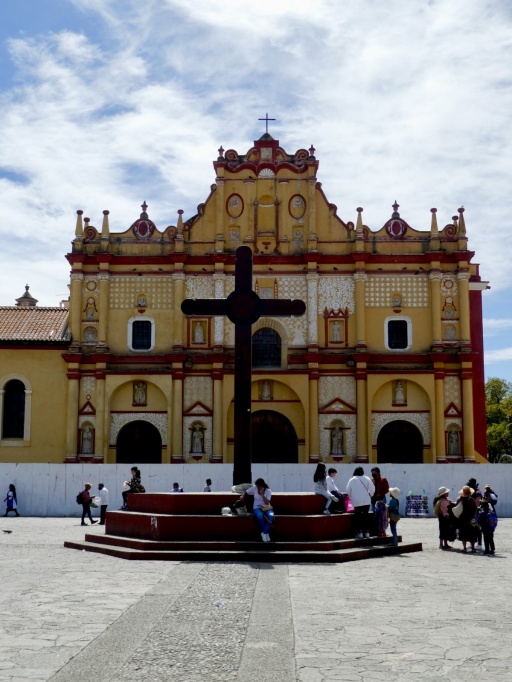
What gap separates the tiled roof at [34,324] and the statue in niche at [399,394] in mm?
13221

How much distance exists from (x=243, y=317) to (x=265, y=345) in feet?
61.9

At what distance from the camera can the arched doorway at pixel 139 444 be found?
34.4 m

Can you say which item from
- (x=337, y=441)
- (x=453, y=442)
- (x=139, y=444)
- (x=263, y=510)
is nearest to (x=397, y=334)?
(x=453, y=442)

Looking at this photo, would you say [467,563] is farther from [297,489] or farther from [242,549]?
[297,489]

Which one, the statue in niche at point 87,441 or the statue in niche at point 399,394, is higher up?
the statue in niche at point 399,394

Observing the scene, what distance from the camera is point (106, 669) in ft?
21.8

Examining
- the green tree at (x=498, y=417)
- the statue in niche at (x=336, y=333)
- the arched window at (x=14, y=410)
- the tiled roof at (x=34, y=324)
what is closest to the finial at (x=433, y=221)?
the statue in niche at (x=336, y=333)

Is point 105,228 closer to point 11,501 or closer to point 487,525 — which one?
point 11,501

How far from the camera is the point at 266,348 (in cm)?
3488

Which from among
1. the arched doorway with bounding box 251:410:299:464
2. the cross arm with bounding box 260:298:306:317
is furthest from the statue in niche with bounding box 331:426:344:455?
the cross arm with bounding box 260:298:306:317

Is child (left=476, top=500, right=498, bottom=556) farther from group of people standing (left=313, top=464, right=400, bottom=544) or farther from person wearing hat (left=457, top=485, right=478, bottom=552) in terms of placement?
group of people standing (left=313, top=464, right=400, bottom=544)

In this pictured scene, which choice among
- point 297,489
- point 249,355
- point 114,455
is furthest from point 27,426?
point 249,355

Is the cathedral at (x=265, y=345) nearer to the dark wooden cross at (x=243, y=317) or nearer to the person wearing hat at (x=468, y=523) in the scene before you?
the person wearing hat at (x=468, y=523)

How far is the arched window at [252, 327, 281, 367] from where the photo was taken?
114ft
